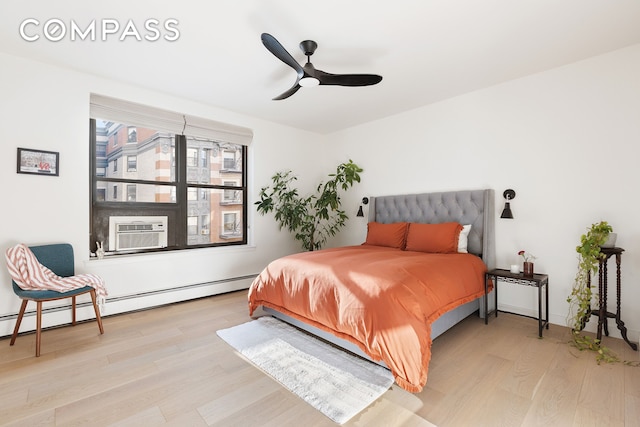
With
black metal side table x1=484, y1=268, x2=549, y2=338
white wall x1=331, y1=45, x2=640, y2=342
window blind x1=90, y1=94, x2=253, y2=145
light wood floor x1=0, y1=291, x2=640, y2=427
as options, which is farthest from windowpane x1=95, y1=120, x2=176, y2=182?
black metal side table x1=484, y1=268, x2=549, y2=338

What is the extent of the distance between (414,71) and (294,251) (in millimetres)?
3168

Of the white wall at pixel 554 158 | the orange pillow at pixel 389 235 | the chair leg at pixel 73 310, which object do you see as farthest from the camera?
the orange pillow at pixel 389 235

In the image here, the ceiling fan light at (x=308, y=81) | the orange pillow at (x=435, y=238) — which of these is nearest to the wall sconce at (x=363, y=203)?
the orange pillow at (x=435, y=238)

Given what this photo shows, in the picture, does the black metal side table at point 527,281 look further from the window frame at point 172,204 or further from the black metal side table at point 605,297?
Result: the window frame at point 172,204

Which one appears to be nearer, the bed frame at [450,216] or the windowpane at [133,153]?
the bed frame at [450,216]

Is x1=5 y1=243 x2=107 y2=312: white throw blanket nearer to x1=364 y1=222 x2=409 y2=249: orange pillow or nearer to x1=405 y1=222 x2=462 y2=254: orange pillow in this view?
x1=364 y1=222 x2=409 y2=249: orange pillow

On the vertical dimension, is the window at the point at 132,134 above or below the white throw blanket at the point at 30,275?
above

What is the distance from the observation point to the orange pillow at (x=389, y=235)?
12.3 feet

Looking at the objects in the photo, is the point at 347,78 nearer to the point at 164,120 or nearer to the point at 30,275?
the point at 164,120

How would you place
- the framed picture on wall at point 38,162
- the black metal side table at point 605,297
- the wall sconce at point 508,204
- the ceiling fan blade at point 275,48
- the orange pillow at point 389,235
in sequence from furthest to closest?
the orange pillow at point 389,235, the wall sconce at point 508,204, the framed picture on wall at point 38,162, the black metal side table at point 605,297, the ceiling fan blade at point 275,48

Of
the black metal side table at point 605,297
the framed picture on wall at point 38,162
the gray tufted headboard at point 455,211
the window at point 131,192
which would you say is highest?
the framed picture on wall at point 38,162

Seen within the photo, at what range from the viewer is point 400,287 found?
204cm

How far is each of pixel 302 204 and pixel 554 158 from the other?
3161mm

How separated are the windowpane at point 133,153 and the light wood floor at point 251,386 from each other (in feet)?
5.78
